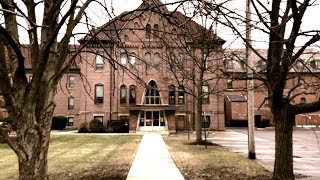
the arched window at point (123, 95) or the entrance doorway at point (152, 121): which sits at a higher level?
the arched window at point (123, 95)

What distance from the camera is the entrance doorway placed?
41.5 m

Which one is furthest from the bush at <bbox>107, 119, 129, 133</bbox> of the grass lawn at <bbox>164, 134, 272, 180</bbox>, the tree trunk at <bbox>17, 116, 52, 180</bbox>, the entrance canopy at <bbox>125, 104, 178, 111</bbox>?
the tree trunk at <bbox>17, 116, 52, 180</bbox>

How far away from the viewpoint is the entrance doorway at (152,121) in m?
41.5

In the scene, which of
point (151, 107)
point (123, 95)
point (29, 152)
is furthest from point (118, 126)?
point (29, 152)

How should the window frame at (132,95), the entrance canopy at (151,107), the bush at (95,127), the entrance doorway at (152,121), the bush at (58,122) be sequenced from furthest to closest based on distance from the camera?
the bush at (58,122) → the window frame at (132,95) → the entrance doorway at (152,121) → the entrance canopy at (151,107) → the bush at (95,127)

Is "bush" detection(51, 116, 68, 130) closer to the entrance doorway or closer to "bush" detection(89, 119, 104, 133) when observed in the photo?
"bush" detection(89, 119, 104, 133)

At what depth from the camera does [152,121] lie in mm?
41781

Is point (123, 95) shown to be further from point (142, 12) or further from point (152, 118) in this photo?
point (142, 12)

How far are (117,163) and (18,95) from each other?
997 centimetres

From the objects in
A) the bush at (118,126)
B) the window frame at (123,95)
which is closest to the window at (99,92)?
the window frame at (123,95)

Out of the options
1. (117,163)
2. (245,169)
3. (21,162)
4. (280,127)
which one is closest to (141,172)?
(117,163)

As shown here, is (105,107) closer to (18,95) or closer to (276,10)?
(276,10)

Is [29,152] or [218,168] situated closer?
[29,152]

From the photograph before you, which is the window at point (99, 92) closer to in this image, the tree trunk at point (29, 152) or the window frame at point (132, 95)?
the window frame at point (132, 95)
